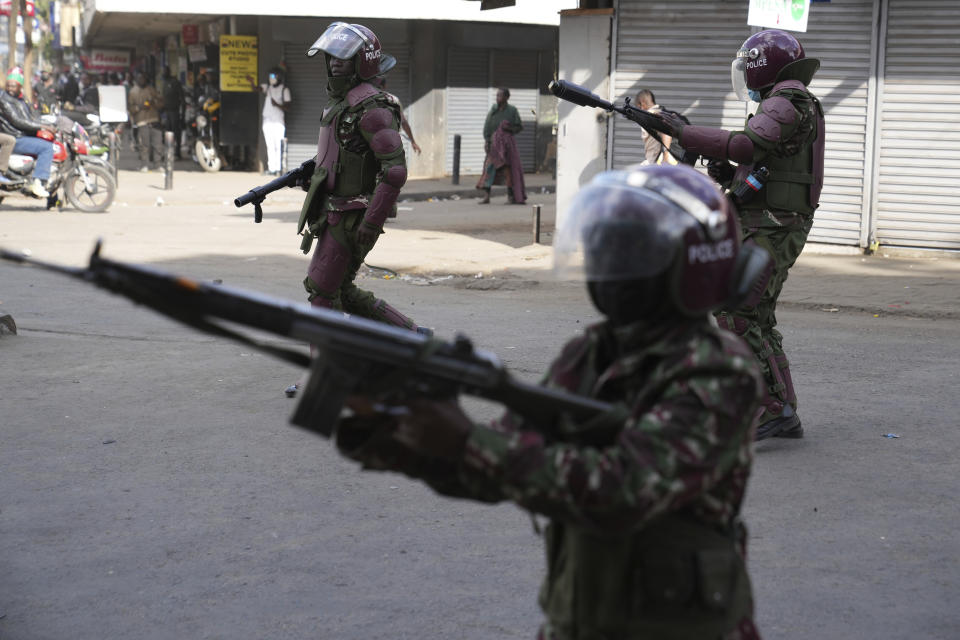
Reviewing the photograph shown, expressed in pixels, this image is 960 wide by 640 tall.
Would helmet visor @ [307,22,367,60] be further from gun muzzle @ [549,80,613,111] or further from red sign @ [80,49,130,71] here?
red sign @ [80,49,130,71]

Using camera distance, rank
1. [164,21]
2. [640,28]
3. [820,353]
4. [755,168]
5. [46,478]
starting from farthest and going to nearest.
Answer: [164,21]
[640,28]
[820,353]
[755,168]
[46,478]

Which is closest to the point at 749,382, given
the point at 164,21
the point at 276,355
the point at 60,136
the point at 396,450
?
the point at 396,450

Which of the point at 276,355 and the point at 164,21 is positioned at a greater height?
the point at 164,21

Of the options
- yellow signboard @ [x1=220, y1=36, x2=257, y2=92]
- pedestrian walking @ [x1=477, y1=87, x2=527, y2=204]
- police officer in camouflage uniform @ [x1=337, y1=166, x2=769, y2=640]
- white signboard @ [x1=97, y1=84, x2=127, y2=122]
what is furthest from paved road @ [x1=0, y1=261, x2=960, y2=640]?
yellow signboard @ [x1=220, y1=36, x2=257, y2=92]

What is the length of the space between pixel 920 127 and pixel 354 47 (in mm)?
8082

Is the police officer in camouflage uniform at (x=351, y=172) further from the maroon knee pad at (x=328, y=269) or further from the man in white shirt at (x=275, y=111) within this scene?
the man in white shirt at (x=275, y=111)

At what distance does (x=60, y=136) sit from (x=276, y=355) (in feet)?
52.1

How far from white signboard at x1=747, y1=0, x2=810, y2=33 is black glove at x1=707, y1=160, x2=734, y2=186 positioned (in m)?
4.06

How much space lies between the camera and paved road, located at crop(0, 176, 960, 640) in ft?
13.0

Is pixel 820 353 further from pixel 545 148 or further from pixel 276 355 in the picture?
pixel 545 148

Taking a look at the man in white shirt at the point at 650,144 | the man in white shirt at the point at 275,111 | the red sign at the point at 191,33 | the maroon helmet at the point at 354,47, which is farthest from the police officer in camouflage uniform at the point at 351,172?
the red sign at the point at 191,33

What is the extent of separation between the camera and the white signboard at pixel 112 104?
22547 mm

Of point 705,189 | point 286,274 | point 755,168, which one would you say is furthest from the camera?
point 286,274

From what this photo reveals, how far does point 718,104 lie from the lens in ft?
44.3
